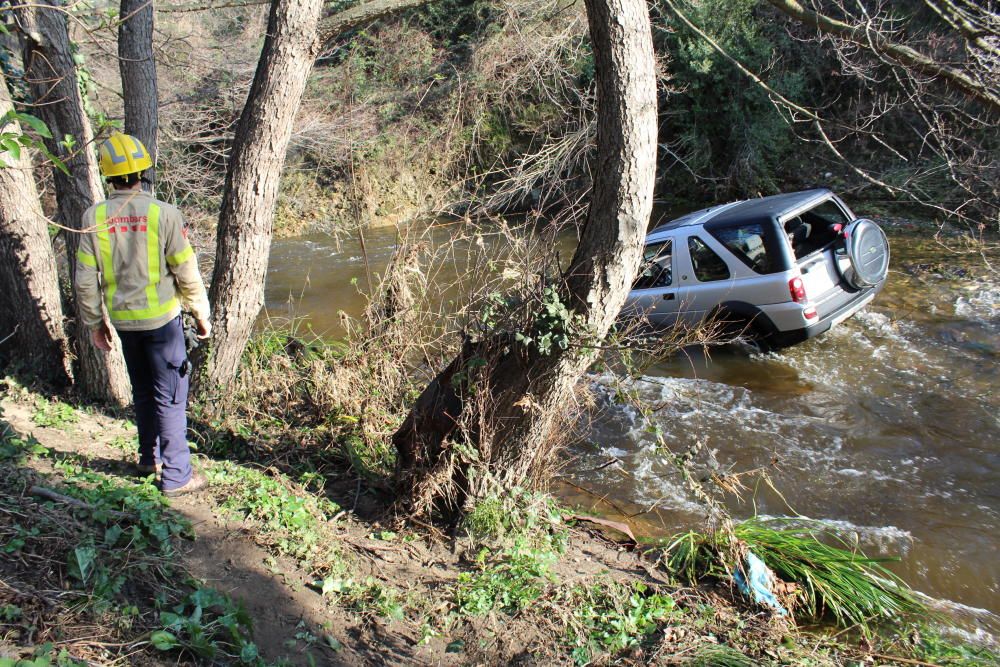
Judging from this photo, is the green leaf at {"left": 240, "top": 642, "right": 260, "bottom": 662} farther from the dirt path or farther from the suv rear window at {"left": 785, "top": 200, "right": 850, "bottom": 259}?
the suv rear window at {"left": 785, "top": 200, "right": 850, "bottom": 259}

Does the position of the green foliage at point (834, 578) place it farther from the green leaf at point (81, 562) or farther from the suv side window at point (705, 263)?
the suv side window at point (705, 263)

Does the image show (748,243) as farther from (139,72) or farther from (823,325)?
(139,72)

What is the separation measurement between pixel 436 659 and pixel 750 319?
6278mm

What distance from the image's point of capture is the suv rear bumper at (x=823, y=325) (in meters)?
8.30

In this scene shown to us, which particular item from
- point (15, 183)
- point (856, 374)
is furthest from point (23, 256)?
point (856, 374)

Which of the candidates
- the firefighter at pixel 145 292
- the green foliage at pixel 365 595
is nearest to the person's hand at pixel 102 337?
the firefighter at pixel 145 292

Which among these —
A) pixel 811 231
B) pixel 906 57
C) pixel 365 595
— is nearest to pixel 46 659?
pixel 365 595

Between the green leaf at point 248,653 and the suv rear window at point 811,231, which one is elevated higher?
the suv rear window at point 811,231

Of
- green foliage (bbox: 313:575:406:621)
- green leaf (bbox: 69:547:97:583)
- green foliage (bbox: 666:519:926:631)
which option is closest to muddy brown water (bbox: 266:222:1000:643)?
green foliage (bbox: 666:519:926:631)

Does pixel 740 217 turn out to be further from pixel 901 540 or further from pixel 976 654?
pixel 976 654

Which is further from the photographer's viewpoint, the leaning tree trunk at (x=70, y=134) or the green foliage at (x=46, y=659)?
the leaning tree trunk at (x=70, y=134)

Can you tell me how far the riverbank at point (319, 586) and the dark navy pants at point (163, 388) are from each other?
0.25 meters

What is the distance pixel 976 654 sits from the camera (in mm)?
4039

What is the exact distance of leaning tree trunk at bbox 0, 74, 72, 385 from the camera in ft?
18.2
